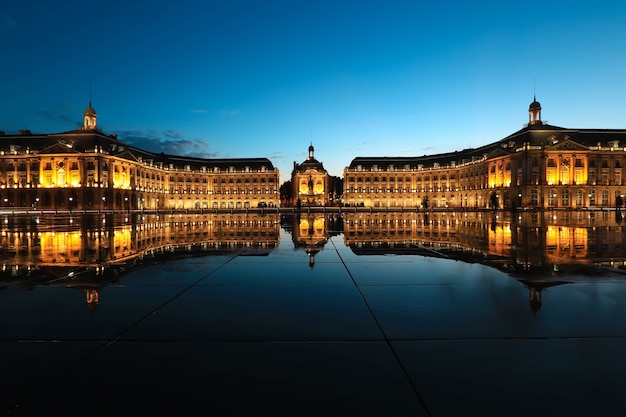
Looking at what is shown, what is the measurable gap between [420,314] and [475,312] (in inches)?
26.4

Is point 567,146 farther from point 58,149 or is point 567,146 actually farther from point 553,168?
point 58,149

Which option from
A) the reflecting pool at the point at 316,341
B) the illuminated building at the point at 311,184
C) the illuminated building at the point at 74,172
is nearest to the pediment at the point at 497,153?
the illuminated building at the point at 311,184

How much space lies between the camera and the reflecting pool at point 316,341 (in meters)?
2.53

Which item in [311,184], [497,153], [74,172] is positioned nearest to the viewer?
[74,172]

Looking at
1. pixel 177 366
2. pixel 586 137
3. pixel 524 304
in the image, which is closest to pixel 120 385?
pixel 177 366

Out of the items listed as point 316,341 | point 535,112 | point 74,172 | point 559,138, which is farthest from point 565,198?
point 74,172

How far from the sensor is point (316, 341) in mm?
3555

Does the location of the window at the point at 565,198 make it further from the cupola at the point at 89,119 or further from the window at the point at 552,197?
the cupola at the point at 89,119

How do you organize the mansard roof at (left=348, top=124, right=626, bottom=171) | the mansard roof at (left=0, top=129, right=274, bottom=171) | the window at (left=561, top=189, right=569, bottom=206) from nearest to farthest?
the mansard roof at (left=348, top=124, right=626, bottom=171)
the window at (left=561, top=189, right=569, bottom=206)
the mansard roof at (left=0, top=129, right=274, bottom=171)

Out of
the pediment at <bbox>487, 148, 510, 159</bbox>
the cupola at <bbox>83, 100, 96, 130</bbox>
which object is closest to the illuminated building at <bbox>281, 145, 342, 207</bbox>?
the pediment at <bbox>487, 148, 510, 159</bbox>

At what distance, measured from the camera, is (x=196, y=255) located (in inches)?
380

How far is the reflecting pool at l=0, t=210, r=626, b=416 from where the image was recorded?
2525mm

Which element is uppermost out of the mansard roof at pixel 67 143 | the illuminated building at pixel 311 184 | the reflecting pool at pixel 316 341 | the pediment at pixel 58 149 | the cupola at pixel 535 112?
the cupola at pixel 535 112

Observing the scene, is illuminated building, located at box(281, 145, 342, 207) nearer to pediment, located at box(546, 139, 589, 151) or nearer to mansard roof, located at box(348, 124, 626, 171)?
mansard roof, located at box(348, 124, 626, 171)
